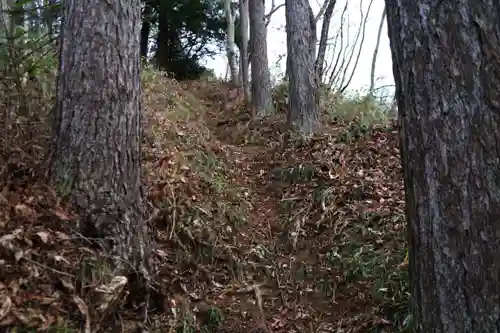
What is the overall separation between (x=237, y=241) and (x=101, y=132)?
196 centimetres

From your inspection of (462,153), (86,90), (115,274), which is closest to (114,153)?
(86,90)

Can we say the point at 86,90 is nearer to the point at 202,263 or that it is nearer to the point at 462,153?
the point at 202,263

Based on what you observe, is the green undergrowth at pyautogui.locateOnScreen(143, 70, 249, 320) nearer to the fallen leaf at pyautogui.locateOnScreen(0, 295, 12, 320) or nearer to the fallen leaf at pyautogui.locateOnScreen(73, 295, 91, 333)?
the fallen leaf at pyautogui.locateOnScreen(73, 295, 91, 333)

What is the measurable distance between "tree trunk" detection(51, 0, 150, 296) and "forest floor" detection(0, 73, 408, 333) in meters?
0.17

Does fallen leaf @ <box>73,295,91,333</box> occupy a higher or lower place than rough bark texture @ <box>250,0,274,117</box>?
lower

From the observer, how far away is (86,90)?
332 cm

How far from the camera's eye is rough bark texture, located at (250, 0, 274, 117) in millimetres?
9547

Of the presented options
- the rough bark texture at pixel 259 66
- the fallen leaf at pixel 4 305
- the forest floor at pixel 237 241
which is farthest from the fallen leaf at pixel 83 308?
the rough bark texture at pixel 259 66

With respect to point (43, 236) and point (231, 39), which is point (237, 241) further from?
point (231, 39)

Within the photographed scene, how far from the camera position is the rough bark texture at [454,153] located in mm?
1798

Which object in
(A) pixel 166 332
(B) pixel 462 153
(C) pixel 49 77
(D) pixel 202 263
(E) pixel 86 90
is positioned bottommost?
(A) pixel 166 332

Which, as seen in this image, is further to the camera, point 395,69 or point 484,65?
point 395,69

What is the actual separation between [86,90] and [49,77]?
104 inches

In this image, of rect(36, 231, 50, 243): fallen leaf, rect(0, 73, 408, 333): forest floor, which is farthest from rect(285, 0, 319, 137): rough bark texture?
rect(36, 231, 50, 243): fallen leaf
